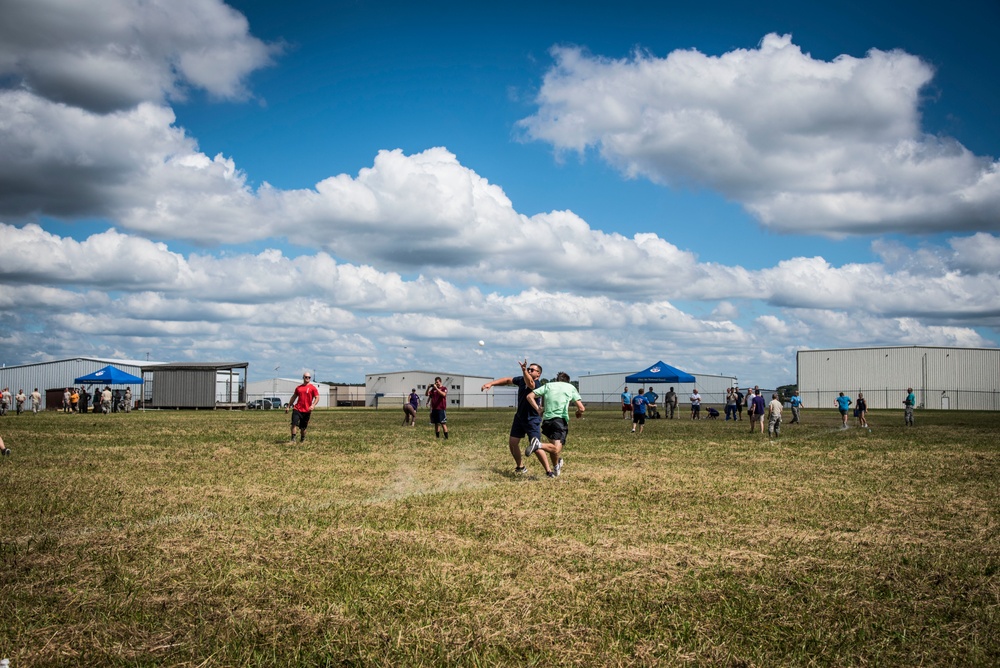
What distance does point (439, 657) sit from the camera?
4.43 m

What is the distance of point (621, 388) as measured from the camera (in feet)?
319

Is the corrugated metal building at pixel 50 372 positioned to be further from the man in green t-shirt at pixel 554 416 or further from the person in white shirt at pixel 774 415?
the man in green t-shirt at pixel 554 416

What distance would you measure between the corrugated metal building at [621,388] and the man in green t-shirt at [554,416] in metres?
75.4

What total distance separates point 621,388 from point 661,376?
47.4 metres

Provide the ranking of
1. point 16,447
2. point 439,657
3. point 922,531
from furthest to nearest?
point 16,447 < point 922,531 < point 439,657

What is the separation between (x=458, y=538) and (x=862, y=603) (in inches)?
140

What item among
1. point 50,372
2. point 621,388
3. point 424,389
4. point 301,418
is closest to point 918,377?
point 621,388

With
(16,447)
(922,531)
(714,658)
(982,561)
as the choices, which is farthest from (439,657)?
(16,447)

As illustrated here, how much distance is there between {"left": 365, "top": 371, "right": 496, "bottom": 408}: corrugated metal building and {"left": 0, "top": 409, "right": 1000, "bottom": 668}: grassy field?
260ft

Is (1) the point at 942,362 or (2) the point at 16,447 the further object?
(1) the point at 942,362

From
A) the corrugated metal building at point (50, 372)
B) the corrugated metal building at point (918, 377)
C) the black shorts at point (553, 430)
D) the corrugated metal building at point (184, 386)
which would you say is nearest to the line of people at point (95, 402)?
the corrugated metal building at point (184, 386)

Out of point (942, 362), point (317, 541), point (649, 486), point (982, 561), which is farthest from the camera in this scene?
point (942, 362)

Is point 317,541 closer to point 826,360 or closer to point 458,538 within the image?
point 458,538

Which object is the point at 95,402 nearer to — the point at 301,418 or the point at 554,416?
the point at 301,418
